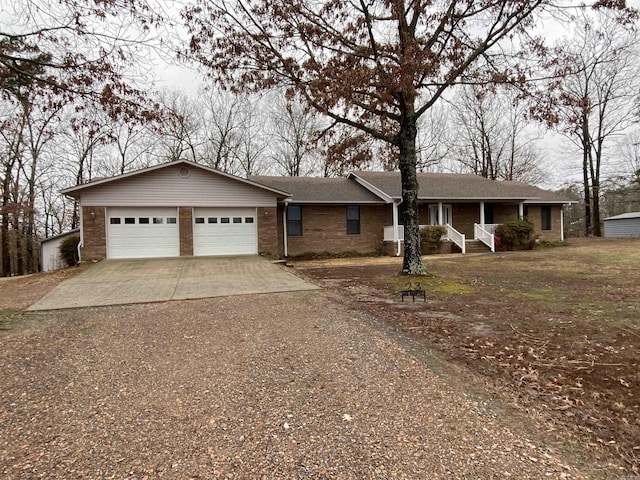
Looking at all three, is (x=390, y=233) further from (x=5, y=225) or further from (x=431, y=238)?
(x=5, y=225)

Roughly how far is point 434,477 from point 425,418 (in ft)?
2.21

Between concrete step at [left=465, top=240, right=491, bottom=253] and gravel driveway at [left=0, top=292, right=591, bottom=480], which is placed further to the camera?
concrete step at [left=465, top=240, right=491, bottom=253]

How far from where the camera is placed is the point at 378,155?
1251 centimetres

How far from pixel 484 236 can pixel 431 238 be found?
3.28 metres

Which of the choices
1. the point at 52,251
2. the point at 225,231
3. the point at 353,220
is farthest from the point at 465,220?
the point at 52,251

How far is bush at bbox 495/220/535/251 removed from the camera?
18453 millimetres

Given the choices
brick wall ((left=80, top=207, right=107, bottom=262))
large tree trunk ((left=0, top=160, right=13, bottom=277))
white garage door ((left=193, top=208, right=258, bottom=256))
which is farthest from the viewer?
large tree trunk ((left=0, top=160, right=13, bottom=277))

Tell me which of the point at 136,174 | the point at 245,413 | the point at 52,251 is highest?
the point at 136,174

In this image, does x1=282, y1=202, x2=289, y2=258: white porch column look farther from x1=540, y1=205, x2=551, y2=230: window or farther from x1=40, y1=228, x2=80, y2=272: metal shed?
x1=540, y1=205, x2=551, y2=230: window

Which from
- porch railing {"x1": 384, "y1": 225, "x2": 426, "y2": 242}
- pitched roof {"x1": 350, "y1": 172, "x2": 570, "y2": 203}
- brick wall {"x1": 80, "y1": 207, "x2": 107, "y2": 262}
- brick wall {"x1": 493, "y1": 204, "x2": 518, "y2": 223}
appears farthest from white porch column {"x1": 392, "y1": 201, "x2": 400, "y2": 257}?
brick wall {"x1": 80, "y1": 207, "x2": 107, "y2": 262}

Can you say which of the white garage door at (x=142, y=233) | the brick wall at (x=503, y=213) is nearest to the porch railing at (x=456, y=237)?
the brick wall at (x=503, y=213)

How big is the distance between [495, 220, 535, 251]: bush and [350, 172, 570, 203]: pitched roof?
4.84 ft

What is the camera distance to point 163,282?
9.20 metres

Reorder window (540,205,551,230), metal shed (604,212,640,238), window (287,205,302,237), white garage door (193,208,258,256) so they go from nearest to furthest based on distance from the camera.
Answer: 1. white garage door (193,208,258,256)
2. window (287,205,302,237)
3. window (540,205,551,230)
4. metal shed (604,212,640,238)
